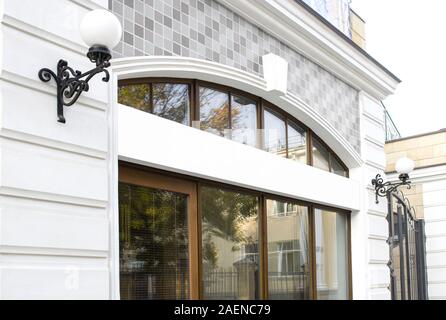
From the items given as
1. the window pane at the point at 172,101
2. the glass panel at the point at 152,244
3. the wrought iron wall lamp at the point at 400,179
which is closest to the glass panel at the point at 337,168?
the wrought iron wall lamp at the point at 400,179

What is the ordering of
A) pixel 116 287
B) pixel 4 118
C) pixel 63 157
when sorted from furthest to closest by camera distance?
pixel 116 287 < pixel 63 157 < pixel 4 118

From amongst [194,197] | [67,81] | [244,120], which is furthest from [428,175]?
[67,81]

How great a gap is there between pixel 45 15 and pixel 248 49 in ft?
8.24

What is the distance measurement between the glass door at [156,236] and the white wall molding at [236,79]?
766 millimetres

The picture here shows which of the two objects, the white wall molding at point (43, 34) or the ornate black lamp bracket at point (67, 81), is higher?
the white wall molding at point (43, 34)

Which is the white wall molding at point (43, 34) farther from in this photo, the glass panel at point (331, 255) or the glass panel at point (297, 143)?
the glass panel at point (331, 255)

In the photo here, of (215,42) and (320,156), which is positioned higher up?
(215,42)

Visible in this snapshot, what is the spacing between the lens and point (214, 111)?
5863 mm

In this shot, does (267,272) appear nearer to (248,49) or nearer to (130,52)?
(248,49)

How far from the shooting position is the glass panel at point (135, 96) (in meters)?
4.79

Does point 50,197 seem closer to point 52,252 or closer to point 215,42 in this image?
point 52,252

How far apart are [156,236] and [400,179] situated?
4.17 m
